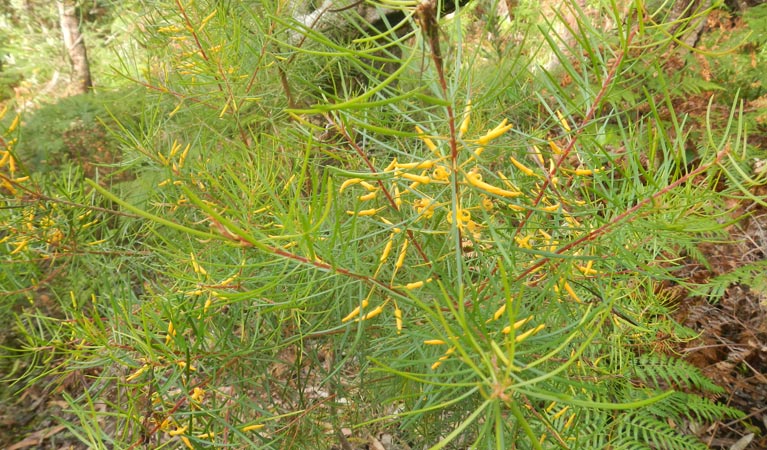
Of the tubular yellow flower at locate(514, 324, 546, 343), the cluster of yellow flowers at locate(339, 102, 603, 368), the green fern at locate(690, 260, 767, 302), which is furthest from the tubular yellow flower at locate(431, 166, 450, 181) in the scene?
the green fern at locate(690, 260, 767, 302)

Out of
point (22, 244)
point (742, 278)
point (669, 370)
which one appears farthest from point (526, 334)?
point (742, 278)

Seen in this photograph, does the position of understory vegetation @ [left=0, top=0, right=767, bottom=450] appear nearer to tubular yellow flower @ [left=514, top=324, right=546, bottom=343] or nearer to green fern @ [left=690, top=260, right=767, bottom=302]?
tubular yellow flower @ [left=514, top=324, right=546, bottom=343]

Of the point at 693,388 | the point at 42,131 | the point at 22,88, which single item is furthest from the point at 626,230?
the point at 22,88

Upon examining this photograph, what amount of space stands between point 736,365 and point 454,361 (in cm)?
161

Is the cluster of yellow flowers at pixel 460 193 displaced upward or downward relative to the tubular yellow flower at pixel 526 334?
upward

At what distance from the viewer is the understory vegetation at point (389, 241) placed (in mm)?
410

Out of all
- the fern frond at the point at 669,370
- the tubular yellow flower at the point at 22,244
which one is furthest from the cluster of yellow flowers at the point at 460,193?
the fern frond at the point at 669,370

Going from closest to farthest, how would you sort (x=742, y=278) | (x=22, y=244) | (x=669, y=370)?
(x=22, y=244)
(x=669, y=370)
(x=742, y=278)

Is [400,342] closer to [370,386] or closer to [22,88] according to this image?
[370,386]

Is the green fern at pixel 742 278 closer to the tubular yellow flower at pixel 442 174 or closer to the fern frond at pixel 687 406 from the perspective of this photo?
the fern frond at pixel 687 406

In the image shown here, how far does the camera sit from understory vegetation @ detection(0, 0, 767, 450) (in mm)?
410

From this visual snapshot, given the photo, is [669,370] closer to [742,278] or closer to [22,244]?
[742,278]

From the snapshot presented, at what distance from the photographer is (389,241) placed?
1.83 feet

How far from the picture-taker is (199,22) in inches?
34.5
